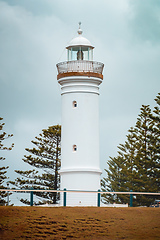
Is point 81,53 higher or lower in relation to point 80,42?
lower

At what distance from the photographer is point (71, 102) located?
1217 inches

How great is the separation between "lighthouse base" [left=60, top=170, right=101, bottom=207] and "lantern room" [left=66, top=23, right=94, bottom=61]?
5.69m

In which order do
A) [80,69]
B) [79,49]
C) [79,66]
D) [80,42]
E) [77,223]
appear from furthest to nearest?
[79,49] < [80,42] < [79,66] < [80,69] < [77,223]

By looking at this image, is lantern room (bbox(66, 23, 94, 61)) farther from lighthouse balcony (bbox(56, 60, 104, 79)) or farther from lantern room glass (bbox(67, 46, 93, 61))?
lighthouse balcony (bbox(56, 60, 104, 79))

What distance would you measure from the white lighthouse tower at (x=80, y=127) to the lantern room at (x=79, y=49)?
0.16ft

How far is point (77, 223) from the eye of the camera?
22.5m

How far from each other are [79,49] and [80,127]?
404 cm

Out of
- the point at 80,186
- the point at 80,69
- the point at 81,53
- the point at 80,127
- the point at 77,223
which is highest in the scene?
the point at 81,53

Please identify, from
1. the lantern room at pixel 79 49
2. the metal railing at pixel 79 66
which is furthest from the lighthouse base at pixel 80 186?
the lantern room at pixel 79 49

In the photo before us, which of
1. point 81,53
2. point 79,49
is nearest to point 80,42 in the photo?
point 79,49

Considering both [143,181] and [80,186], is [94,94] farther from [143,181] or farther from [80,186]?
[143,181]

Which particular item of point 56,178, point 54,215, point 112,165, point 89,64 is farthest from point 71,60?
point 112,165

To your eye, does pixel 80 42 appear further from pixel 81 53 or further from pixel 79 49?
pixel 81 53

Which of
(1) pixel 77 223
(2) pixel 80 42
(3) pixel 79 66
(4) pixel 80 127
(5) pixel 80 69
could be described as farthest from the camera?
(2) pixel 80 42
